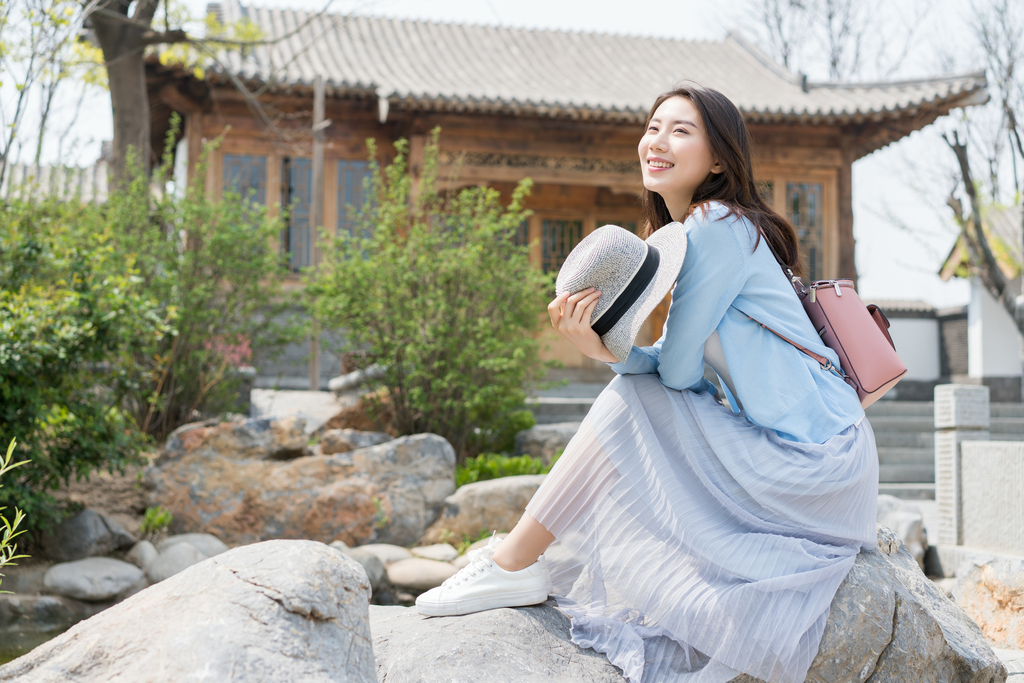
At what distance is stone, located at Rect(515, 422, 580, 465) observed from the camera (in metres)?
6.09

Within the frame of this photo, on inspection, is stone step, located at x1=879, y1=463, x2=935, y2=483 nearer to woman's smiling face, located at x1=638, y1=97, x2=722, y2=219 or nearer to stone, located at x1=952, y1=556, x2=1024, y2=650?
stone, located at x1=952, y1=556, x2=1024, y2=650

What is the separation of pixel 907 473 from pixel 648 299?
6.73m

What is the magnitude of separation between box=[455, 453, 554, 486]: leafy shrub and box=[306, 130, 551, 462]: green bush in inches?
18.1

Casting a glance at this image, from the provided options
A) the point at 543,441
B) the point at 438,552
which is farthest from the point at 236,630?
the point at 543,441

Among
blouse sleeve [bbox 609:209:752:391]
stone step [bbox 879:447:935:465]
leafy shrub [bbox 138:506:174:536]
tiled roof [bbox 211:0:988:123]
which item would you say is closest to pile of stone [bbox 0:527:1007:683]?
blouse sleeve [bbox 609:209:752:391]

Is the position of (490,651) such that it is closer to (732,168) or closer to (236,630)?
(236,630)

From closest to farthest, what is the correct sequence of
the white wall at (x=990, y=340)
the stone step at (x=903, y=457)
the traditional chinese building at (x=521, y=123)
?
the stone step at (x=903, y=457), the traditional chinese building at (x=521, y=123), the white wall at (x=990, y=340)

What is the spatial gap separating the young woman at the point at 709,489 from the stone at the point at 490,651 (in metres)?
0.05

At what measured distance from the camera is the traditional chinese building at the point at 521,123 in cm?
914

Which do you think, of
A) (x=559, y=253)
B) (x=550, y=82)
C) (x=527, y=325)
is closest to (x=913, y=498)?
(x=527, y=325)

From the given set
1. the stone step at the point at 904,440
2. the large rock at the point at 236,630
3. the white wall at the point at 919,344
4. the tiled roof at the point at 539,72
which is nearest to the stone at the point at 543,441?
the stone step at the point at 904,440

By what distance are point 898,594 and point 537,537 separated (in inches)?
35.8

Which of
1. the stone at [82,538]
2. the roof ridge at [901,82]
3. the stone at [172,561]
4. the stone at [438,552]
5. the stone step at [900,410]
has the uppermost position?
the roof ridge at [901,82]

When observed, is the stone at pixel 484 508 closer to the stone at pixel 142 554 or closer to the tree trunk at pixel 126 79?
→ the stone at pixel 142 554
